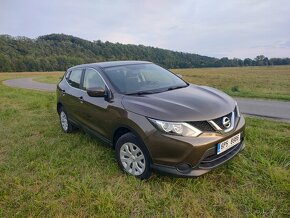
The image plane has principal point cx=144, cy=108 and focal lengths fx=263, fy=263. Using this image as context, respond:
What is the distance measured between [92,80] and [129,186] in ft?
6.61

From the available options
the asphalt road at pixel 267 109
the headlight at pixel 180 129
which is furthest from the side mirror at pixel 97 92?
the asphalt road at pixel 267 109

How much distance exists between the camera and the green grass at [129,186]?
2.93 meters

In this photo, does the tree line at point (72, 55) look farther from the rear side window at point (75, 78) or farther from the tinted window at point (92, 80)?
the tinted window at point (92, 80)

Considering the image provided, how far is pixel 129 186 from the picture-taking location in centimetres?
339

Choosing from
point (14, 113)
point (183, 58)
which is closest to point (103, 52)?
point (183, 58)

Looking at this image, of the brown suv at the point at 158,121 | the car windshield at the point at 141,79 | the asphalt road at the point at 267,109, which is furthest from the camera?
the asphalt road at the point at 267,109

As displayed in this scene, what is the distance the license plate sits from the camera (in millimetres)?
3162

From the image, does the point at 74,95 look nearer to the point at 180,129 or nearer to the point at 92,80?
the point at 92,80

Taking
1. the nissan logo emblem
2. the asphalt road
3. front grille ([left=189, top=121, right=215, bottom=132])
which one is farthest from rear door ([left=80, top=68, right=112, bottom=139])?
the asphalt road

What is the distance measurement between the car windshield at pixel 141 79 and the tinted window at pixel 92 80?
0.16 metres

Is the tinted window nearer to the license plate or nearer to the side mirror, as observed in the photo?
the side mirror

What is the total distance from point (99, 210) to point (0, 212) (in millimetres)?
1162

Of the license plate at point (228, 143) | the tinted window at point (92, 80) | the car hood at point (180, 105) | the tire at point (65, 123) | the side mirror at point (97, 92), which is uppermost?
the tinted window at point (92, 80)

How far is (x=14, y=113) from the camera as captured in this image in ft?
27.5
